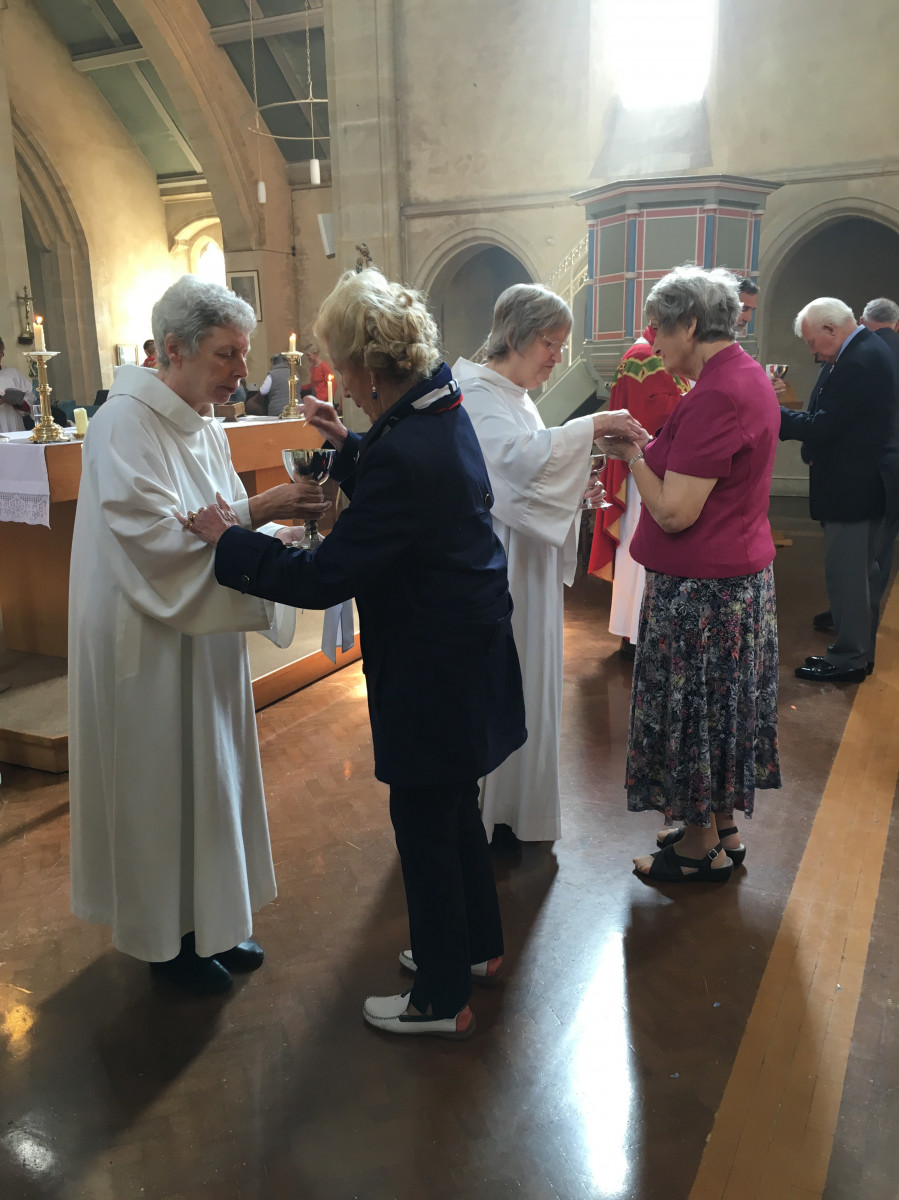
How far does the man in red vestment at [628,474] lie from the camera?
201 inches

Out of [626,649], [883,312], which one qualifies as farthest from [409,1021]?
[883,312]

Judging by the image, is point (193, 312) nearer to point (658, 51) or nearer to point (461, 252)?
point (461, 252)

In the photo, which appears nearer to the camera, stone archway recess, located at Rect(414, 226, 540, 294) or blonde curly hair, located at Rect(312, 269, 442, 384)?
blonde curly hair, located at Rect(312, 269, 442, 384)

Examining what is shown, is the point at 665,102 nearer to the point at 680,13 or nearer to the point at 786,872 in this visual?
the point at 680,13

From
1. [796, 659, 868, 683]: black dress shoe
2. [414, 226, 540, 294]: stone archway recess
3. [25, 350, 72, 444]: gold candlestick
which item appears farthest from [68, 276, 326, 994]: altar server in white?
[414, 226, 540, 294]: stone archway recess

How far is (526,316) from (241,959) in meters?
2.06

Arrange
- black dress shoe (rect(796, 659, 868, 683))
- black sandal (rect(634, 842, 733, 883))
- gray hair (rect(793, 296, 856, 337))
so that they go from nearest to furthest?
black sandal (rect(634, 842, 733, 883)) → gray hair (rect(793, 296, 856, 337)) → black dress shoe (rect(796, 659, 868, 683))

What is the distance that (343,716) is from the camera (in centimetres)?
451

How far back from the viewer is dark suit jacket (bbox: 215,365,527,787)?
1.86m

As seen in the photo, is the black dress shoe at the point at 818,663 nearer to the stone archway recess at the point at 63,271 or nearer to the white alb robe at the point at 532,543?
the white alb robe at the point at 532,543

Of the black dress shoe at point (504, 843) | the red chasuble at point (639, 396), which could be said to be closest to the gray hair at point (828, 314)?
the red chasuble at point (639, 396)

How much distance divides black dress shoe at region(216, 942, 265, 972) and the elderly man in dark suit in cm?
349

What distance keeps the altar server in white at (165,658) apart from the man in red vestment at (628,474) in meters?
3.08

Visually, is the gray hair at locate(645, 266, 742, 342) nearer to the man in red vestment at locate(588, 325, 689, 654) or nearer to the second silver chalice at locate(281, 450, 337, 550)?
the second silver chalice at locate(281, 450, 337, 550)
